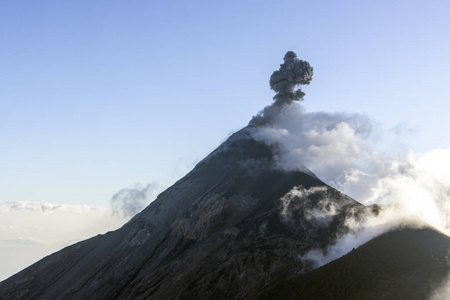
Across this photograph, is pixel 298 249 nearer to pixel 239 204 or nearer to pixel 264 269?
pixel 264 269

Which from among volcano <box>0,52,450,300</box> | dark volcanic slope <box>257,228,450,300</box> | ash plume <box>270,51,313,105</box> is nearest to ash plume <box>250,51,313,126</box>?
ash plume <box>270,51,313,105</box>

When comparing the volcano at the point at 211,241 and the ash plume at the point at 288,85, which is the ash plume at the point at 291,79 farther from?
the volcano at the point at 211,241

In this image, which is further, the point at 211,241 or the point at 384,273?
the point at 211,241

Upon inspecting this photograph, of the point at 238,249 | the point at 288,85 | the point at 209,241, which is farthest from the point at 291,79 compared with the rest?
the point at 238,249

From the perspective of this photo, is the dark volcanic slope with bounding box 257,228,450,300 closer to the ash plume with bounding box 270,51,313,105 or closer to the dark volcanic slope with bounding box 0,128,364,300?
the dark volcanic slope with bounding box 0,128,364,300

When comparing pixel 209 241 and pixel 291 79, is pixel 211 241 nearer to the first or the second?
pixel 209 241

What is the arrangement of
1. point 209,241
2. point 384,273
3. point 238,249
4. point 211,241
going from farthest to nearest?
point 209,241 → point 211,241 → point 238,249 → point 384,273

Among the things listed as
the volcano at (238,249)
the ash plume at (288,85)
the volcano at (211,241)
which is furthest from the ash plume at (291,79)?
the volcano at (211,241)
